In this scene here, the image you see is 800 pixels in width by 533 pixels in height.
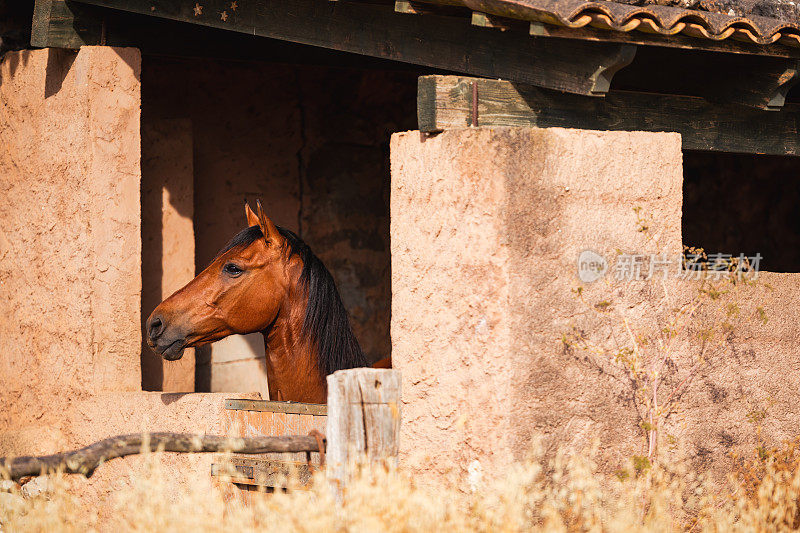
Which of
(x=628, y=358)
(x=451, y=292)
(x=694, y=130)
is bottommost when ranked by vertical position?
(x=628, y=358)

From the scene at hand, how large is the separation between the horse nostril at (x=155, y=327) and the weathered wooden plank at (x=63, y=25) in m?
1.80

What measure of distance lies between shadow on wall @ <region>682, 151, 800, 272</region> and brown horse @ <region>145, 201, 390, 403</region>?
14.6 ft

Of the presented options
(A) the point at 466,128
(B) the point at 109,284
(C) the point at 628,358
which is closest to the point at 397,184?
(A) the point at 466,128

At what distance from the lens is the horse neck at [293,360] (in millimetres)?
5164

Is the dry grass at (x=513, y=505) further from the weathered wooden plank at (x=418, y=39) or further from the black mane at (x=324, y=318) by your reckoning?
the weathered wooden plank at (x=418, y=39)

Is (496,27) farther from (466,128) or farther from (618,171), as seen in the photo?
(618,171)

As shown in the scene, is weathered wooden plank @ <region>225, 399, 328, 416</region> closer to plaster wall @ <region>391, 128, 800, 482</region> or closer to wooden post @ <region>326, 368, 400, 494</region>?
plaster wall @ <region>391, 128, 800, 482</region>

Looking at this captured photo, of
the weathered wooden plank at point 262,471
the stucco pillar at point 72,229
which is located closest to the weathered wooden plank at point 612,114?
the weathered wooden plank at point 262,471

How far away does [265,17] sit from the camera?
5.14 metres

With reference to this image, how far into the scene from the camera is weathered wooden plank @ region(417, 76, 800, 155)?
3.92 m

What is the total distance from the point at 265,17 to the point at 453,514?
295 centimetres

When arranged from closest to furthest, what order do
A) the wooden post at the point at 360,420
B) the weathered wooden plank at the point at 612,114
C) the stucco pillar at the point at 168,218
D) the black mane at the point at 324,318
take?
the wooden post at the point at 360,420, the weathered wooden plank at the point at 612,114, the black mane at the point at 324,318, the stucco pillar at the point at 168,218

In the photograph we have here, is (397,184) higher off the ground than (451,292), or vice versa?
(397,184)

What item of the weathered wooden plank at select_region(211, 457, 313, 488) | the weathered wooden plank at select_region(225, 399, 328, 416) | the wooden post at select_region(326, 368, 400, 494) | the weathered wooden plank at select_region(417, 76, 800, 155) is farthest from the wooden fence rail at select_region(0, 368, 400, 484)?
the weathered wooden plank at select_region(417, 76, 800, 155)
